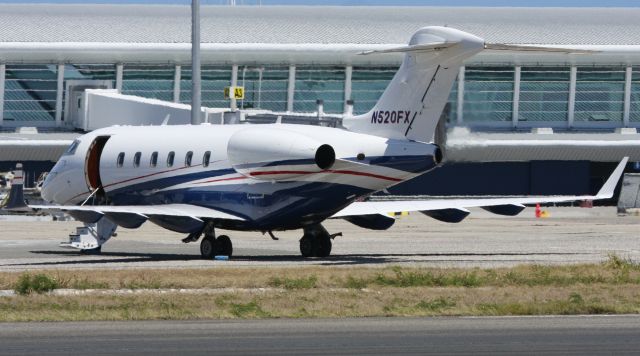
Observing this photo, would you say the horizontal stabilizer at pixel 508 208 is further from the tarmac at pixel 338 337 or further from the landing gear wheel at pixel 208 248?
the tarmac at pixel 338 337

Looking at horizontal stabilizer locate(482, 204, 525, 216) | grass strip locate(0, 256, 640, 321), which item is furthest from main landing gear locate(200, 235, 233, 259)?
horizontal stabilizer locate(482, 204, 525, 216)

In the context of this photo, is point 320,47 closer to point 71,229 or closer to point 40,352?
point 71,229

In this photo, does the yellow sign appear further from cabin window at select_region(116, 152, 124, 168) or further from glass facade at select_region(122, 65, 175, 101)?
cabin window at select_region(116, 152, 124, 168)

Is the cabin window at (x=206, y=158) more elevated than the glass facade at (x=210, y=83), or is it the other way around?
the glass facade at (x=210, y=83)

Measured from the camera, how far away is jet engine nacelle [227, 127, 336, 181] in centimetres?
3619

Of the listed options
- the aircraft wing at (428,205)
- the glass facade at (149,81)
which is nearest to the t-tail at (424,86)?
the aircraft wing at (428,205)

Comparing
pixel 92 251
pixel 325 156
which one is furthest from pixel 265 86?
pixel 325 156

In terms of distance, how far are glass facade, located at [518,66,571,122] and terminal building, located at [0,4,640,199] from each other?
9cm

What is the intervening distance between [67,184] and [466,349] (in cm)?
2601

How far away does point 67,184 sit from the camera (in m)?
43.5

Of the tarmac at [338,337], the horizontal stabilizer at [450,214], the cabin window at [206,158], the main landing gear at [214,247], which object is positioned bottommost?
the main landing gear at [214,247]

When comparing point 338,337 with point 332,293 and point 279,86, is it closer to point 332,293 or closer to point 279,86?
point 332,293

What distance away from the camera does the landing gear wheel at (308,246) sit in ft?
129

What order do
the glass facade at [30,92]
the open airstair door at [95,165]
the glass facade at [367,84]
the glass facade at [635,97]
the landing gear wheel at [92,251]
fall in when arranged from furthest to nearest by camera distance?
the glass facade at [635,97], the glass facade at [367,84], the glass facade at [30,92], the open airstair door at [95,165], the landing gear wheel at [92,251]
